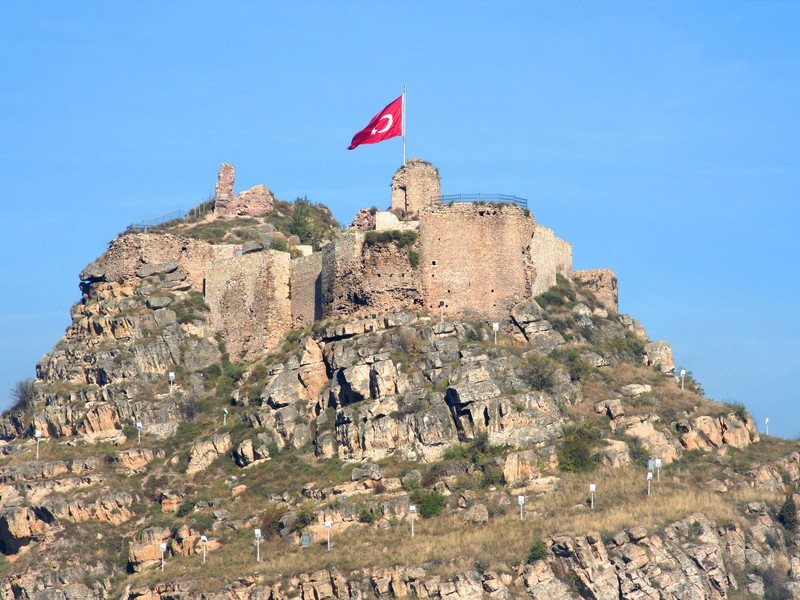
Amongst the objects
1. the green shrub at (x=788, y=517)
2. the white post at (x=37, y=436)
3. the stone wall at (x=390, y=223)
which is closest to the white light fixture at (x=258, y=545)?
the white post at (x=37, y=436)

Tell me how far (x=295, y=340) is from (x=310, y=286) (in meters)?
2.97

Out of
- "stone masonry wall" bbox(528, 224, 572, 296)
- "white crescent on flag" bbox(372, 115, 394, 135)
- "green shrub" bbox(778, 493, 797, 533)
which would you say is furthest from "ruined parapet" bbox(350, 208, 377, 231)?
"green shrub" bbox(778, 493, 797, 533)

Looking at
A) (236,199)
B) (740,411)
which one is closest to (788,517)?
(740,411)

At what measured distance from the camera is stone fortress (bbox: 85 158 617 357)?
267ft

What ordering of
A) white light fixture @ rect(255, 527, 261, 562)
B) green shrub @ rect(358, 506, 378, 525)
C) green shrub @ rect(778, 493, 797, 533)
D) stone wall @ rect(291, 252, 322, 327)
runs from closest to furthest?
white light fixture @ rect(255, 527, 261, 562), green shrub @ rect(358, 506, 378, 525), green shrub @ rect(778, 493, 797, 533), stone wall @ rect(291, 252, 322, 327)

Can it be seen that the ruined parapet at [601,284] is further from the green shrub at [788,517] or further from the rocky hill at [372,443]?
the green shrub at [788,517]

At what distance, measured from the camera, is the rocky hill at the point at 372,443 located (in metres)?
68.9

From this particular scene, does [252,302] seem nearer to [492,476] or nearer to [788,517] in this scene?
[492,476]

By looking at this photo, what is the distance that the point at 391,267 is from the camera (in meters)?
82.1

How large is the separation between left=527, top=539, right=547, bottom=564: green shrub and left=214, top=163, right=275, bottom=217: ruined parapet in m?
39.1

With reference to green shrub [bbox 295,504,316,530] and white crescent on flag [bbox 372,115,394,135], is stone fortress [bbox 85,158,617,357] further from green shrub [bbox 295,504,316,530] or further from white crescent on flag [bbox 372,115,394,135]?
green shrub [bbox 295,504,316,530]

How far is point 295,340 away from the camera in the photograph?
86.1 meters

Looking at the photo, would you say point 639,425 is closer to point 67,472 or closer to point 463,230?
point 463,230

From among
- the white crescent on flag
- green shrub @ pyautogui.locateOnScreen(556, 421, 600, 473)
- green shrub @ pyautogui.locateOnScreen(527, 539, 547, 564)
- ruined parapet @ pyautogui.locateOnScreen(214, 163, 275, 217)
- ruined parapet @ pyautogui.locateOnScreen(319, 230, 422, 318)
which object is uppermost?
ruined parapet @ pyautogui.locateOnScreen(214, 163, 275, 217)
